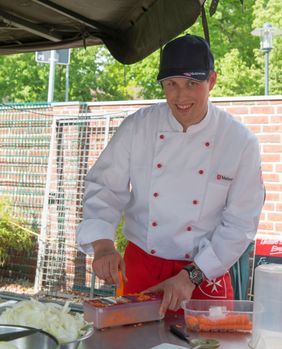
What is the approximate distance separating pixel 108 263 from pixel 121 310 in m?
0.33

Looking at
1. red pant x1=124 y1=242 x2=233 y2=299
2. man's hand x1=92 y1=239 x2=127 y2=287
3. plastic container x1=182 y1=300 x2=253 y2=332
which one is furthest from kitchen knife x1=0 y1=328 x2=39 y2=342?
red pant x1=124 y1=242 x2=233 y2=299

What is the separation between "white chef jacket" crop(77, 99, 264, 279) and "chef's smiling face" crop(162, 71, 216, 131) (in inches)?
4.6

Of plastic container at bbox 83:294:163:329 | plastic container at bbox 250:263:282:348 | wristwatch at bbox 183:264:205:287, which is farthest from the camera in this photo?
wristwatch at bbox 183:264:205:287

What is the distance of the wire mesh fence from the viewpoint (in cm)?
615

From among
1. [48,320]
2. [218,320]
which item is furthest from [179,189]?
[48,320]

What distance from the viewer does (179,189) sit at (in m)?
2.14

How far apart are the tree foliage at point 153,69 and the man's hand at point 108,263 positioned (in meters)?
12.4

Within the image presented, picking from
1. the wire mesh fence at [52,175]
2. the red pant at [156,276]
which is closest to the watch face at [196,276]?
the red pant at [156,276]

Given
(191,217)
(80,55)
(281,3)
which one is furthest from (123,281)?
(80,55)

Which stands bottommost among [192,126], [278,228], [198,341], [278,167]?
[198,341]

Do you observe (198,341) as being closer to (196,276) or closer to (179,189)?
(196,276)

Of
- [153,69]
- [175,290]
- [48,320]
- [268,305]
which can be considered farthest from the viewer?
[153,69]

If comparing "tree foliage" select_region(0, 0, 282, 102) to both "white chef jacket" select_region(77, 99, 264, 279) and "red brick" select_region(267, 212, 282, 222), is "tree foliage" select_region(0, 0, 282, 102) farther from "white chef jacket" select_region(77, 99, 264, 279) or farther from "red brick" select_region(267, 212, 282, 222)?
"white chef jacket" select_region(77, 99, 264, 279)

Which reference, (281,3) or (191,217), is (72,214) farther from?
(281,3)
